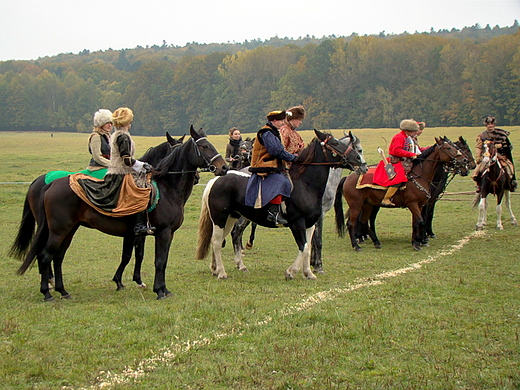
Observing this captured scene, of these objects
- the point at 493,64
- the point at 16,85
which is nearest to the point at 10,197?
the point at 493,64

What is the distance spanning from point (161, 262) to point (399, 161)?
6959 millimetres

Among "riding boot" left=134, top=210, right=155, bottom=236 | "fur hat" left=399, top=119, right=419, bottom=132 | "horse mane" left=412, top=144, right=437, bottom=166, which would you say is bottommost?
"riding boot" left=134, top=210, right=155, bottom=236

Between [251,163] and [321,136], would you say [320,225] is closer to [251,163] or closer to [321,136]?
[321,136]

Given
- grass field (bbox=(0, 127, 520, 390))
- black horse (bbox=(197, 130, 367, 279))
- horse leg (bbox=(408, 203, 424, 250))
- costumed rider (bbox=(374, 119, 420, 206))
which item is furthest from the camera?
costumed rider (bbox=(374, 119, 420, 206))

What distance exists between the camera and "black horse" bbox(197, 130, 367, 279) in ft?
29.9

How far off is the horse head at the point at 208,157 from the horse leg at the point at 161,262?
1071 mm

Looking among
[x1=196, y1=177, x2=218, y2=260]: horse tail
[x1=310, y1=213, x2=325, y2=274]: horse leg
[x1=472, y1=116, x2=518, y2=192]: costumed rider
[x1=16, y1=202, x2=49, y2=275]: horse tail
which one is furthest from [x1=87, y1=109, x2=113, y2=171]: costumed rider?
[x1=472, y1=116, x2=518, y2=192]: costumed rider

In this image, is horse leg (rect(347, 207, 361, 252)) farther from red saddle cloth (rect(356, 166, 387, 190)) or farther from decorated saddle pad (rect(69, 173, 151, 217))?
decorated saddle pad (rect(69, 173, 151, 217))

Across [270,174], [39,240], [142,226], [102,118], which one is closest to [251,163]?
[270,174]

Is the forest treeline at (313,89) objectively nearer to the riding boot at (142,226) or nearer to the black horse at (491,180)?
the black horse at (491,180)

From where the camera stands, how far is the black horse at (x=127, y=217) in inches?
306

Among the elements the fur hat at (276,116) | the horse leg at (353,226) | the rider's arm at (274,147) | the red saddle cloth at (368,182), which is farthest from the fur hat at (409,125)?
the rider's arm at (274,147)

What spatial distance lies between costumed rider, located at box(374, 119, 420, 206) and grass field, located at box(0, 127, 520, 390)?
194 centimetres

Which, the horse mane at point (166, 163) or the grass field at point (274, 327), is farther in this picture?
the horse mane at point (166, 163)
